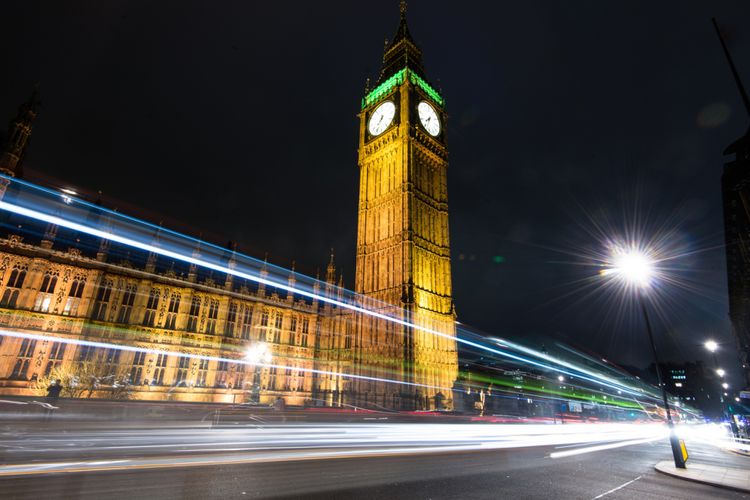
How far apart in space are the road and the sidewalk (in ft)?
1.15

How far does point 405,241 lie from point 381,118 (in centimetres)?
2166

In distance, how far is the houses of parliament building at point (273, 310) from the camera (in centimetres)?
3086

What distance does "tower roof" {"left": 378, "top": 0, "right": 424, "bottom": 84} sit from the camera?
5669 cm

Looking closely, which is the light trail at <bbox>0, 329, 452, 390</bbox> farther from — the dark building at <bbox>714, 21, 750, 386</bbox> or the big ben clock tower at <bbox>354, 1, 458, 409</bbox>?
the dark building at <bbox>714, 21, 750, 386</bbox>

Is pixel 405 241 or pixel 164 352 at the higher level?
pixel 405 241

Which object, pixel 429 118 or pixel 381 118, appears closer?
pixel 381 118

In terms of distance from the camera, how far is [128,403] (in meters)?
19.4

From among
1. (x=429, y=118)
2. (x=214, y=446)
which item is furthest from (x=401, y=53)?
(x=214, y=446)

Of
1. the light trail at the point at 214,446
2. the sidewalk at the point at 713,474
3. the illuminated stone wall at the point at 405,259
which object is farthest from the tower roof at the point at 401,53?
the sidewalk at the point at 713,474

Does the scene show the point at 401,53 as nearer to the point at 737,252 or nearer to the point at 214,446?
the point at 737,252

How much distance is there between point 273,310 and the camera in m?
44.6

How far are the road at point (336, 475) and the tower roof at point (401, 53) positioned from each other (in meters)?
56.0

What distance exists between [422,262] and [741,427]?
1193 inches

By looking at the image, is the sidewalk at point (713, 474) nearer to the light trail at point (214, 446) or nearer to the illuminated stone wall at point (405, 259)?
the light trail at point (214, 446)
